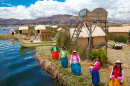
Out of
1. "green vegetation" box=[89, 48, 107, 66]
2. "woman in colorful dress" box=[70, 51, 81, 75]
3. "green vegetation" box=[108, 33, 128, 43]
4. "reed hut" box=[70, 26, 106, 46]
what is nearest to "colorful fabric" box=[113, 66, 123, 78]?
"woman in colorful dress" box=[70, 51, 81, 75]

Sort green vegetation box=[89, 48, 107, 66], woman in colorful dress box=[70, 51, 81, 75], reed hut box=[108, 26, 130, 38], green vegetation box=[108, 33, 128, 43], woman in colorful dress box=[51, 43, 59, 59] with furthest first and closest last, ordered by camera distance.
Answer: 1. reed hut box=[108, 26, 130, 38]
2. green vegetation box=[108, 33, 128, 43]
3. woman in colorful dress box=[51, 43, 59, 59]
4. green vegetation box=[89, 48, 107, 66]
5. woman in colorful dress box=[70, 51, 81, 75]

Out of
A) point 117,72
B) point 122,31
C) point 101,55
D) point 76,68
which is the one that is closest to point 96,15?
point 101,55

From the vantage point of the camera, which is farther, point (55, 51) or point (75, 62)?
point (55, 51)

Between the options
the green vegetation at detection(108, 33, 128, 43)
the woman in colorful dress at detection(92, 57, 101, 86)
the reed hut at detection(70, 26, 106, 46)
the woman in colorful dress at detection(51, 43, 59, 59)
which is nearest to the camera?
the woman in colorful dress at detection(92, 57, 101, 86)

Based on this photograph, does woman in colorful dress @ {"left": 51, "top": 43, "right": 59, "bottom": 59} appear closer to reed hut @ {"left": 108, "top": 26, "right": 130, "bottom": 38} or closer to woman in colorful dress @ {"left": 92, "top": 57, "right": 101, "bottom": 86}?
woman in colorful dress @ {"left": 92, "top": 57, "right": 101, "bottom": 86}

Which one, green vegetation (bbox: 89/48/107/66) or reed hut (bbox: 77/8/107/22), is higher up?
reed hut (bbox: 77/8/107/22)

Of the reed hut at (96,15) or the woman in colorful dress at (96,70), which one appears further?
the reed hut at (96,15)

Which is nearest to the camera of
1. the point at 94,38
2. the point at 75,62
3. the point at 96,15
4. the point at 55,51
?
the point at 75,62

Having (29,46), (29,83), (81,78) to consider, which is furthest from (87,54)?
(29,46)

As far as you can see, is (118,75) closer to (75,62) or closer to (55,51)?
(75,62)

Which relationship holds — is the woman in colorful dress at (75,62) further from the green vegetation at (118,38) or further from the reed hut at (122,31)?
the reed hut at (122,31)

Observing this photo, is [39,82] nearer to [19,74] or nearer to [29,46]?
[19,74]

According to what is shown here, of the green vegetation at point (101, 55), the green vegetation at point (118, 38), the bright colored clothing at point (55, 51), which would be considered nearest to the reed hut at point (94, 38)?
the green vegetation at point (118, 38)

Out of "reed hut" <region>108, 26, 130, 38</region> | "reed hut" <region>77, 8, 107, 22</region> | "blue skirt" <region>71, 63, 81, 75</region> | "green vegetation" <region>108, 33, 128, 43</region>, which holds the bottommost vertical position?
"blue skirt" <region>71, 63, 81, 75</region>
